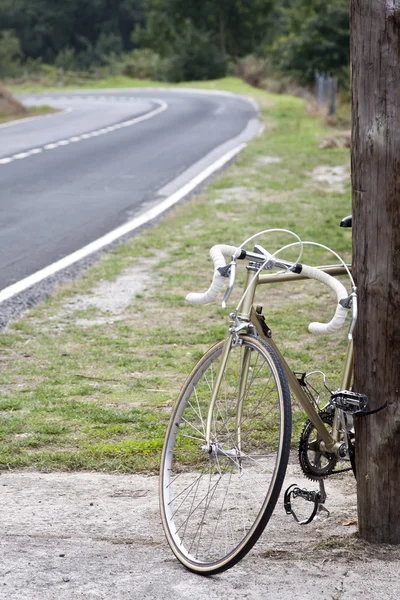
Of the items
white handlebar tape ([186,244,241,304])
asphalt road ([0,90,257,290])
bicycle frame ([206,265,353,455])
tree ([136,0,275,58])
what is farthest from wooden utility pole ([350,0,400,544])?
tree ([136,0,275,58])

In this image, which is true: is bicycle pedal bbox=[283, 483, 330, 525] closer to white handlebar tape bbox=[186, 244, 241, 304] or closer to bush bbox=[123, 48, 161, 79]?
white handlebar tape bbox=[186, 244, 241, 304]

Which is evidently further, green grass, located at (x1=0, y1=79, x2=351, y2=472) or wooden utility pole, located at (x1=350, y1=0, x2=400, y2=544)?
green grass, located at (x1=0, y1=79, x2=351, y2=472)

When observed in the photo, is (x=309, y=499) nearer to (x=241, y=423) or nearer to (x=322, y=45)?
(x=241, y=423)

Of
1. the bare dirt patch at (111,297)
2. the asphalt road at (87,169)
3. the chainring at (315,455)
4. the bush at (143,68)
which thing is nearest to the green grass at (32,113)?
the asphalt road at (87,169)

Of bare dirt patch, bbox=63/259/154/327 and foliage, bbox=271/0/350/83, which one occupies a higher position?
foliage, bbox=271/0/350/83

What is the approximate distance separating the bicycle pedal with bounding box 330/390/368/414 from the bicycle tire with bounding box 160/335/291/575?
0.23 m

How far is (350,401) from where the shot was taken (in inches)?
146

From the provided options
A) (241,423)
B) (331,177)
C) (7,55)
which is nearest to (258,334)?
(241,423)

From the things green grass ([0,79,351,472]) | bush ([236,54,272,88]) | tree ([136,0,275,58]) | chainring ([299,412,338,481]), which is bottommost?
green grass ([0,79,351,472])

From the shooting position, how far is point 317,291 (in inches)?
336

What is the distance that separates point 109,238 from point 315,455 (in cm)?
730

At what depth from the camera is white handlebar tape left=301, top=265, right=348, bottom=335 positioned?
11.0 ft

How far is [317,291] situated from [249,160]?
1054cm

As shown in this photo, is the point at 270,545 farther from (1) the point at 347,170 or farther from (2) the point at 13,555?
(1) the point at 347,170
